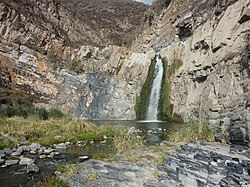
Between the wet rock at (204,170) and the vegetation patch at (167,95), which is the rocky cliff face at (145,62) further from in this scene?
the wet rock at (204,170)

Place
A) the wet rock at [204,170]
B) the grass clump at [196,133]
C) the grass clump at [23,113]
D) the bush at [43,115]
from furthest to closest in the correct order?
the bush at [43,115] → the grass clump at [23,113] → the grass clump at [196,133] → the wet rock at [204,170]

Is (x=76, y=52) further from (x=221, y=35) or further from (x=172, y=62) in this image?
(x=221, y=35)

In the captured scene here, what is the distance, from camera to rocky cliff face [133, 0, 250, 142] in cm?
2095

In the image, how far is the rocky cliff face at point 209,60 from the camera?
20953mm

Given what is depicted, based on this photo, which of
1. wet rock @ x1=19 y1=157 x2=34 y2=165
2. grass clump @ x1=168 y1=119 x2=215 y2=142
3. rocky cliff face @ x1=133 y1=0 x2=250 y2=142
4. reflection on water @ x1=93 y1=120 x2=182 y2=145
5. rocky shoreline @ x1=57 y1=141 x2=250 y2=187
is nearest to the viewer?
rocky shoreline @ x1=57 y1=141 x2=250 y2=187

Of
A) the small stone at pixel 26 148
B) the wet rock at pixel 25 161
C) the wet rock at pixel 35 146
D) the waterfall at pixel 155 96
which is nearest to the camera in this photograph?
the wet rock at pixel 25 161

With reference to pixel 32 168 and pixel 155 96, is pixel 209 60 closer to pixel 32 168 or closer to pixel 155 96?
pixel 155 96

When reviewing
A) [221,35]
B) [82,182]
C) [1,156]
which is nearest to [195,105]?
[221,35]

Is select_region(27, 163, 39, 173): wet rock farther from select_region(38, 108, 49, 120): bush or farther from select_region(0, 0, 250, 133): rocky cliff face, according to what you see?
select_region(38, 108, 49, 120): bush

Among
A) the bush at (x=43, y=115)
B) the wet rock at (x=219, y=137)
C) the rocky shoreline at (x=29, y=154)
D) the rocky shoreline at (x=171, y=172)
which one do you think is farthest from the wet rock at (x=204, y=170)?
the bush at (x=43, y=115)

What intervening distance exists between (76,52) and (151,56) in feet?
56.8

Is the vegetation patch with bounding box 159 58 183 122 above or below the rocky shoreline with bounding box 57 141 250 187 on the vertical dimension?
above

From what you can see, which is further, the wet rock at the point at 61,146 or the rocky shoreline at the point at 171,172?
the wet rock at the point at 61,146

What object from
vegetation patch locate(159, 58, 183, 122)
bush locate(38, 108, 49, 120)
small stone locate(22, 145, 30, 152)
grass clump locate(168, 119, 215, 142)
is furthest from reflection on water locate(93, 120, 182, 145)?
bush locate(38, 108, 49, 120)
